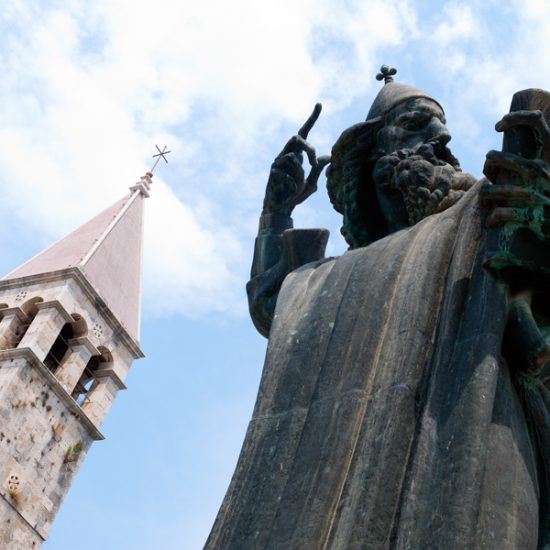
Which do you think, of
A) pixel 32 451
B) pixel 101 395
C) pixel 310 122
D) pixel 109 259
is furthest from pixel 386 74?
pixel 109 259

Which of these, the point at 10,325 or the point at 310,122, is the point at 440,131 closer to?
the point at 310,122

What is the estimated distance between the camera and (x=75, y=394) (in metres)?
32.1

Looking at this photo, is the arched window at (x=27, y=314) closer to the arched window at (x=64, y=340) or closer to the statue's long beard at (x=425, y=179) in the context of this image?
the arched window at (x=64, y=340)

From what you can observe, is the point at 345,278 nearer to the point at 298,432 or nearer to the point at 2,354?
the point at 298,432

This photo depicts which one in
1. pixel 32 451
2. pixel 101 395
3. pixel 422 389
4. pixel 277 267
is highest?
pixel 101 395

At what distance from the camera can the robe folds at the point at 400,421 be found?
82.4 inches

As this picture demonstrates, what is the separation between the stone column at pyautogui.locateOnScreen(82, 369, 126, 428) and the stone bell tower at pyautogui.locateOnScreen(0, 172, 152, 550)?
35 mm

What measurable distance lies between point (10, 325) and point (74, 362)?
264cm

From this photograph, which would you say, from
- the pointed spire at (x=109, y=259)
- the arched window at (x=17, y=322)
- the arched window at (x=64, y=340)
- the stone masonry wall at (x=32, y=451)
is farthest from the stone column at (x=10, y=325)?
the pointed spire at (x=109, y=259)

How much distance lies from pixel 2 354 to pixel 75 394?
120 inches

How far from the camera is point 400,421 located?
7.46 ft

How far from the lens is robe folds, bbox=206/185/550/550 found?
2.09 metres

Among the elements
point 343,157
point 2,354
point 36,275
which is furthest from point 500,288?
point 36,275

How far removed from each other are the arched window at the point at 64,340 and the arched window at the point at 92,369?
952 millimetres
